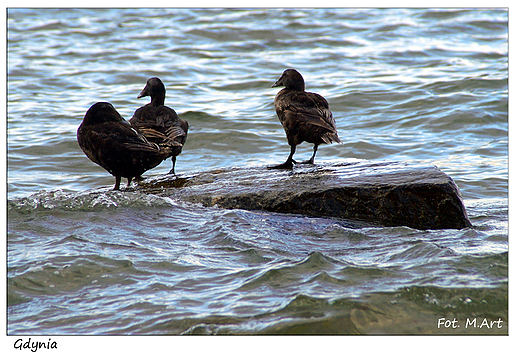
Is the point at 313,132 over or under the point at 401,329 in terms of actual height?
over

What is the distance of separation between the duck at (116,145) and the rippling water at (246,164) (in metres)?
0.42

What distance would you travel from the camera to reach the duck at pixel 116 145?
5945 millimetres

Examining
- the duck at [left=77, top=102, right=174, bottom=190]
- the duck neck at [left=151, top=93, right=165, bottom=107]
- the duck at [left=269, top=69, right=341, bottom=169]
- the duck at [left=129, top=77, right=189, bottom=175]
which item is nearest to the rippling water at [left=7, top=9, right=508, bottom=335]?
the duck at [left=77, top=102, right=174, bottom=190]

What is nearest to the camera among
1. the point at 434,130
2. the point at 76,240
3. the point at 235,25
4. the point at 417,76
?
the point at 76,240

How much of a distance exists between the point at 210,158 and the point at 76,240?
185 inches

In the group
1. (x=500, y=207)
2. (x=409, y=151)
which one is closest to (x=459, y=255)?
→ (x=500, y=207)

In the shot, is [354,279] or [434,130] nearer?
[354,279]

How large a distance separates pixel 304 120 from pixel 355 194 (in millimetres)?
1718

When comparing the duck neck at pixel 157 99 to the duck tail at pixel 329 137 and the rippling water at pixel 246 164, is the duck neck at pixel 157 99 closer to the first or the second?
the rippling water at pixel 246 164

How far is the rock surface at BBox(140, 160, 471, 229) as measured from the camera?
5023 mm

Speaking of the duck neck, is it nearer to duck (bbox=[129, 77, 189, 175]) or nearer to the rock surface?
duck (bbox=[129, 77, 189, 175])

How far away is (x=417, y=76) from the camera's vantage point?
13.6 meters

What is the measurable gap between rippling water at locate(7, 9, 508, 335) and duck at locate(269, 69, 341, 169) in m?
1.31

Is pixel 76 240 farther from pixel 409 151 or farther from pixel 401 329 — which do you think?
pixel 409 151
